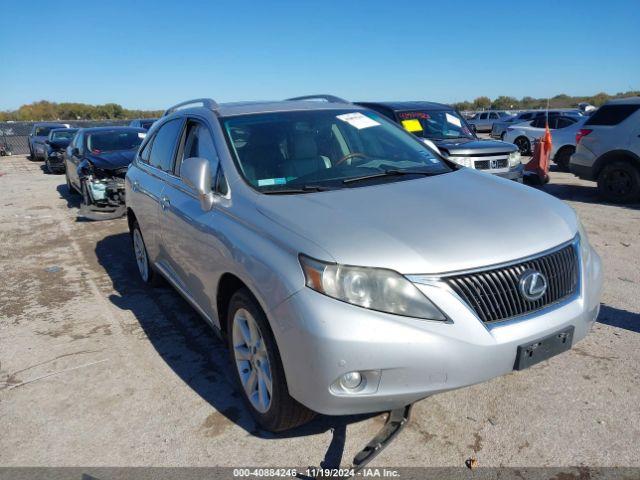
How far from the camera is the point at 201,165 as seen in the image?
319cm

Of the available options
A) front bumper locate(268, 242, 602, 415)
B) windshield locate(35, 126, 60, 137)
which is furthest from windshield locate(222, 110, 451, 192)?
windshield locate(35, 126, 60, 137)

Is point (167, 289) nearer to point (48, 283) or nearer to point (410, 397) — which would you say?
point (48, 283)

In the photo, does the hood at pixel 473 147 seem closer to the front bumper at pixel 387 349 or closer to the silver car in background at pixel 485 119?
the front bumper at pixel 387 349

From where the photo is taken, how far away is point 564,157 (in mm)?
13039

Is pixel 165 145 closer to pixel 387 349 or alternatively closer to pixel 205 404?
pixel 205 404

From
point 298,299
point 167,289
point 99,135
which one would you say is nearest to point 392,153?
point 298,299

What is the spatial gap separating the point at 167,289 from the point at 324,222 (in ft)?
10.4

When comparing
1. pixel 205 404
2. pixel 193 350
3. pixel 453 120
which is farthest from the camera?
pixel 453 120

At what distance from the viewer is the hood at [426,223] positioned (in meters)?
2.38

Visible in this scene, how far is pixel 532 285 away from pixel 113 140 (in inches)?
396

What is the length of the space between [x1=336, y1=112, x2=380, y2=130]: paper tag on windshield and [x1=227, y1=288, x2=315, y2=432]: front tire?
178 cm

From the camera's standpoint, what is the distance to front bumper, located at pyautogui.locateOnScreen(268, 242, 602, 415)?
2262 millimetres

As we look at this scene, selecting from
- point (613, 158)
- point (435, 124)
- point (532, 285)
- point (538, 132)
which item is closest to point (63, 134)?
point (435, 124)

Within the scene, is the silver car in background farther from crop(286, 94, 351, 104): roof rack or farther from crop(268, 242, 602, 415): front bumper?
crop(268, 242, 602, 415): front bumper
